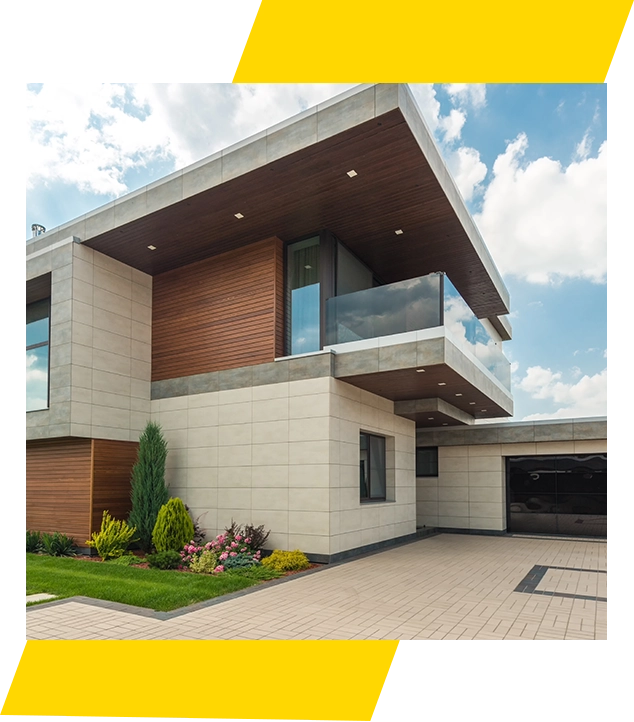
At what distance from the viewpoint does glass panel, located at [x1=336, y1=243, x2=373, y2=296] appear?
41.6ft

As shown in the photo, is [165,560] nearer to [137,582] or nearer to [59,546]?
[137,582]

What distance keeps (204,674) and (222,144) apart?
8672 millimetres

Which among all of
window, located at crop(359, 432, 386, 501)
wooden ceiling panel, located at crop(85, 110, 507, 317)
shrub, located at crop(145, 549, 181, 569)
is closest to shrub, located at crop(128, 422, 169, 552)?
shrub, located at crop(145, 549, 181, 569)

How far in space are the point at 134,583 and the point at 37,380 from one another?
6379mm

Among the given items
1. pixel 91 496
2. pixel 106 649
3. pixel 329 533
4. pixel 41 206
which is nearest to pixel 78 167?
pixel 41 206

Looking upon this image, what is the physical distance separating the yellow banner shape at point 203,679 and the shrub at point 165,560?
192 inches

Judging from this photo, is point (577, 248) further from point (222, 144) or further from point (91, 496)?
point (91, 496)

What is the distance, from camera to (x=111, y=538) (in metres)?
11.9

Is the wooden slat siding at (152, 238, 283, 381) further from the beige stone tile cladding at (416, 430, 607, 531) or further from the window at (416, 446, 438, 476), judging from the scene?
Result: the beige stone tile cladding at (416, 430, 607, 531)

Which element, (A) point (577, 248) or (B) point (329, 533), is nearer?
(B) point (329, 533)

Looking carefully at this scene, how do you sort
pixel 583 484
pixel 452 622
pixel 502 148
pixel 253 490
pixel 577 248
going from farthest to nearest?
pixel 502 148 → pixel 577 248 → pixel 583 484 → pixel 253 490 → pixel 452 622

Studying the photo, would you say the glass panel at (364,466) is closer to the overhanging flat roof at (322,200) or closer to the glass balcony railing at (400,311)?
the glass balcony railing at (400,311)

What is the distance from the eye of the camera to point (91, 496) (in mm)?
12633
